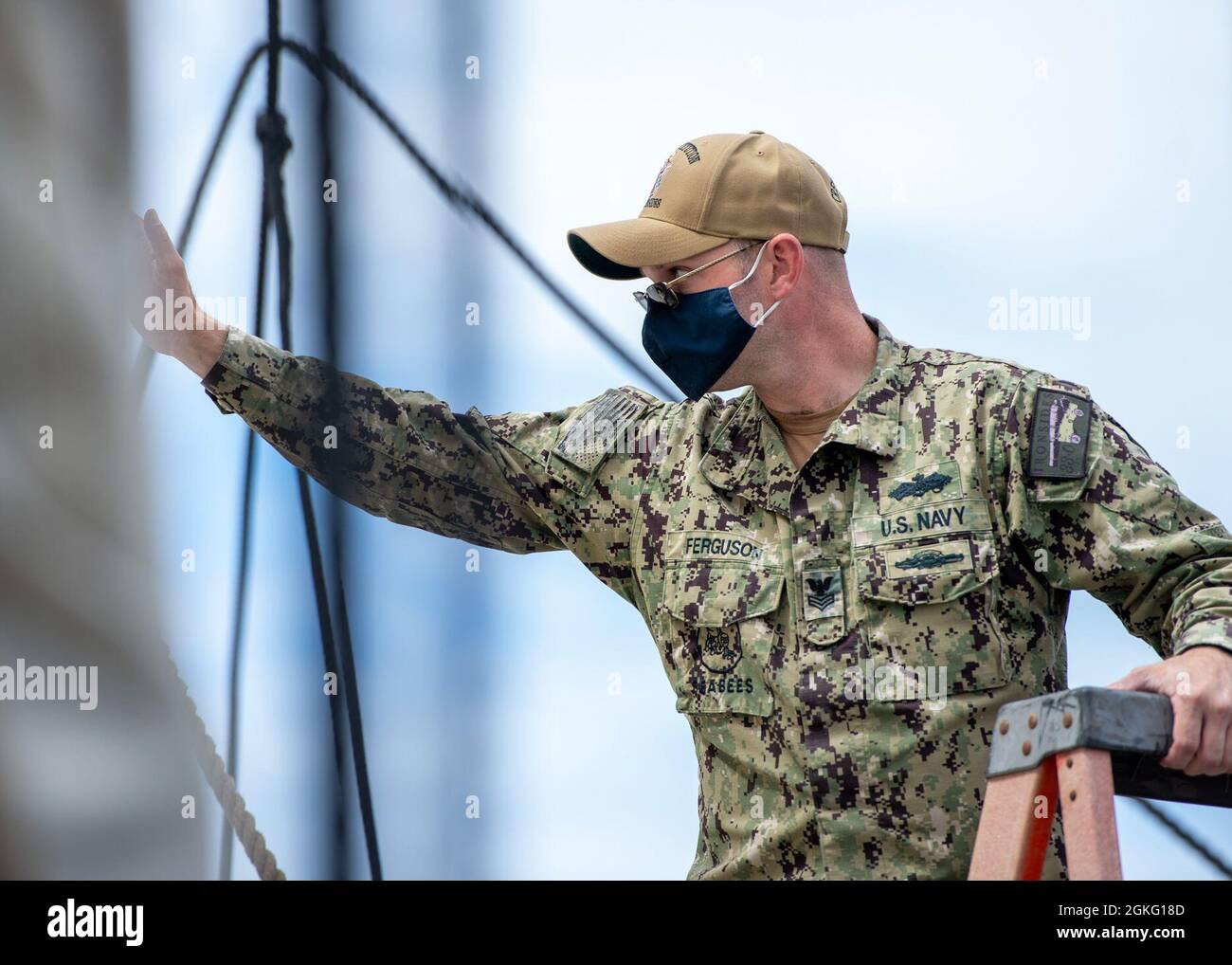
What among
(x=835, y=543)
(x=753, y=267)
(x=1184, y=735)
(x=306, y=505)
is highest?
(x=753, y=267)

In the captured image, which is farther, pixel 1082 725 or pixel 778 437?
pixel 778 437

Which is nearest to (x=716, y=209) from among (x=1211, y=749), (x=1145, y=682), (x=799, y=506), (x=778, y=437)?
(x=778, y=437)

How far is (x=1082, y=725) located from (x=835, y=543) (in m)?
0.73

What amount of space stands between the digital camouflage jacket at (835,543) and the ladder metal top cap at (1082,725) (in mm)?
328

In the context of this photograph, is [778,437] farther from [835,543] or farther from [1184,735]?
[1184,735]

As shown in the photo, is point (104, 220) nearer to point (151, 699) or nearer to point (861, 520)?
point (151, 699)

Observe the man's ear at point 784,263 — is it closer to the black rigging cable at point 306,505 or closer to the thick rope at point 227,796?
the black rigging cable at point 306,505

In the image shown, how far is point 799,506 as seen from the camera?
2.25 m

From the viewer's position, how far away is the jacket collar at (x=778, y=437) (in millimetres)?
2225

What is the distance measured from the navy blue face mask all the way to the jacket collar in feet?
0.36

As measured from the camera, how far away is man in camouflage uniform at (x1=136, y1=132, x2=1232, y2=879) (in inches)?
81.2
